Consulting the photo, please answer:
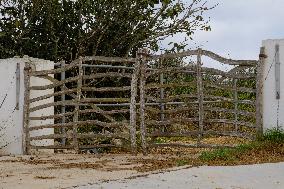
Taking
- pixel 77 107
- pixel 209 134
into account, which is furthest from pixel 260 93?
pixel 77 107

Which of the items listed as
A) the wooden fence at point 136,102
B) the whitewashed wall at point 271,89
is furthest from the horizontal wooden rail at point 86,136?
the whitewashed wall at point 271,89

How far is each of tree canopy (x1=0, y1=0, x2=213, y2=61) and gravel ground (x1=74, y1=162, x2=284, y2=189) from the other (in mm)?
8080

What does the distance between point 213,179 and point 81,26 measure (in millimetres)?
9231

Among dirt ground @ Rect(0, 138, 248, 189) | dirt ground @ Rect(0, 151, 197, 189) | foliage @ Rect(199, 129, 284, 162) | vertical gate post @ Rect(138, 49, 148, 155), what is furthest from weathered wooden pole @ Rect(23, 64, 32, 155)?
foliage @ Rect(199, 129, 284, 162)

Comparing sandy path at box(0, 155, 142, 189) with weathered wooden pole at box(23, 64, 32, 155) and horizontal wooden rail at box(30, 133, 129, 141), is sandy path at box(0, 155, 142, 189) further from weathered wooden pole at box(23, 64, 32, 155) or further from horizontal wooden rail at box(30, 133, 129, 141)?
weathered wooden pole at box(23, 64, 32, 155)

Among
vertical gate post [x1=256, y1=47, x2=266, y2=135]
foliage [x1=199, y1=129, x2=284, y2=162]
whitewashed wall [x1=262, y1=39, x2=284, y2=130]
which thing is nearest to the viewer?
foliage [x1=199, y1=129, x2=284, y2=162]

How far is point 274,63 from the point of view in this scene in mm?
8773

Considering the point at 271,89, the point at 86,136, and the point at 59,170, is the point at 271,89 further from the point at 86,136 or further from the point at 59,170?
the point at 59,170

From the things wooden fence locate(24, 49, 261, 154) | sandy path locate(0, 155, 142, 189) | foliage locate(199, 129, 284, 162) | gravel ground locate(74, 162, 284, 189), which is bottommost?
sandy path locate(0, 155, 142, 189)

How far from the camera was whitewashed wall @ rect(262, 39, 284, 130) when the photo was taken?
28.3 feet

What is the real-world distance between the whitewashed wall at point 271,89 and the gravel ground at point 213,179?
225cm

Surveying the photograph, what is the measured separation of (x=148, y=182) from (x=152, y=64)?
32.0 ft

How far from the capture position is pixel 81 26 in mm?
14219

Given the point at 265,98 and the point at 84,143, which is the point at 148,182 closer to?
the point at 265,98
